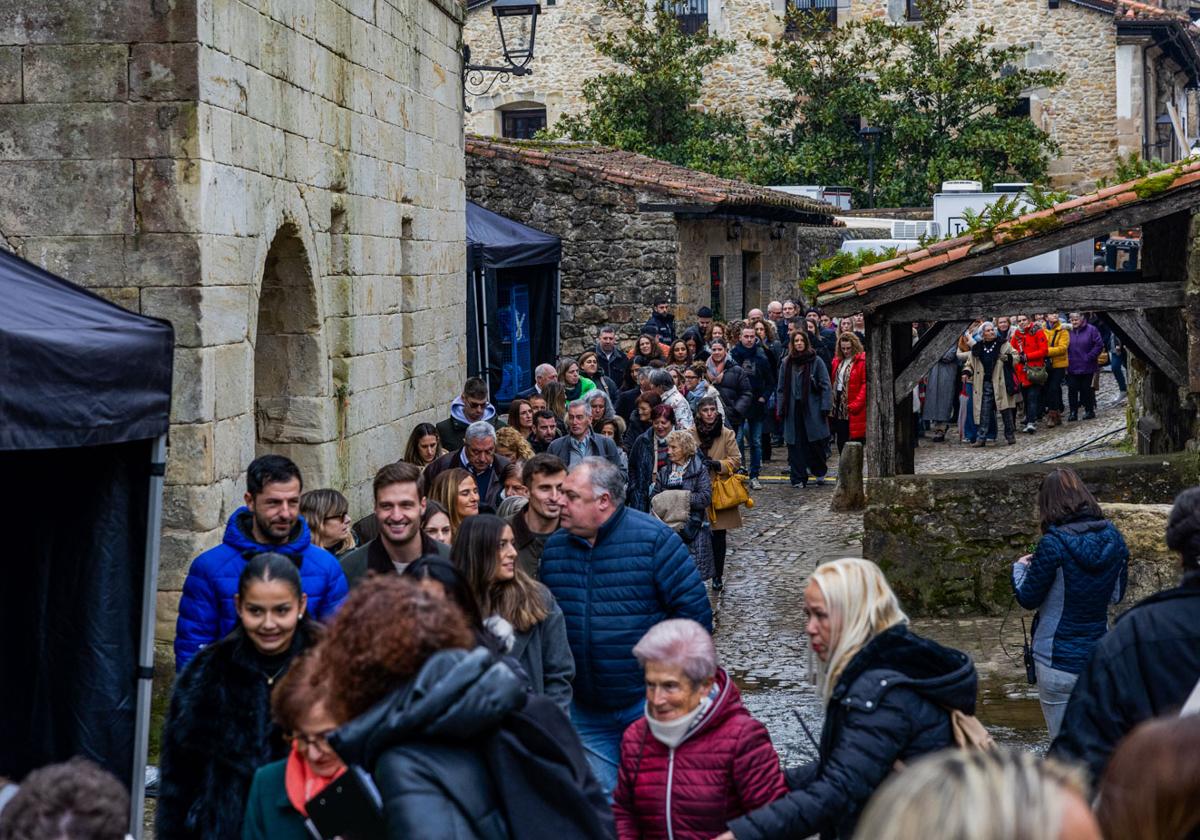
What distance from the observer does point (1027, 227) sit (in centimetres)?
1009

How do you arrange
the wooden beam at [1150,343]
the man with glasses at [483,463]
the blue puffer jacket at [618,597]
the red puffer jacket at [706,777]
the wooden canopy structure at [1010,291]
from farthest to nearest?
1. the wooden beam at [1150,343]
2. the wooden canopy structure at [1010,291]
3. the man with glasses at [483,463]
4. the blue puffer jacket at [618,597]
5. the red puffer jacket at [706,777]

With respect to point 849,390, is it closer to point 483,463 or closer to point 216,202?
point 483,463

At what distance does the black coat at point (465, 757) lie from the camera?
3024 mm

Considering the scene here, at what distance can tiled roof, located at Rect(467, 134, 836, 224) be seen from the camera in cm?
1972

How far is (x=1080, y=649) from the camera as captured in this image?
6422 millimetres

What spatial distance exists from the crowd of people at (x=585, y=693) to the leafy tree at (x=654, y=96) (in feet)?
77.7

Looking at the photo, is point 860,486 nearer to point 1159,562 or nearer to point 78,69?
point 1159,562

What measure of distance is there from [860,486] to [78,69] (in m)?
9.48

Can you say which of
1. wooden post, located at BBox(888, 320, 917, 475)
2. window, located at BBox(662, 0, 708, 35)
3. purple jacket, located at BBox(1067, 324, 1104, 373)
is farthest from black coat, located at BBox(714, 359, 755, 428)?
window, located at BBox(662, 0, 708, 35)

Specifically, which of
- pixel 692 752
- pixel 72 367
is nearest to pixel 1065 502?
pixel 692 752

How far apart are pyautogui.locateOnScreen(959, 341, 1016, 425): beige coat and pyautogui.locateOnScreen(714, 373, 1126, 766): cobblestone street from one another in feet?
6.03

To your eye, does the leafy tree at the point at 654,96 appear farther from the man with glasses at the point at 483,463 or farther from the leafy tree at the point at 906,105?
the man with glasses at the point at 483,463

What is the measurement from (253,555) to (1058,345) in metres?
16.9

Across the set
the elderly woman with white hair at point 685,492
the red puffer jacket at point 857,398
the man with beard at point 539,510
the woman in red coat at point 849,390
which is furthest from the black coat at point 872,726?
the red puffer jacket at point 857,398
